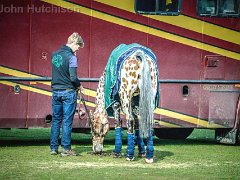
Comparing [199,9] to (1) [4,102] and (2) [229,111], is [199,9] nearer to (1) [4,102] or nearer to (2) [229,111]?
(2) [229,111]

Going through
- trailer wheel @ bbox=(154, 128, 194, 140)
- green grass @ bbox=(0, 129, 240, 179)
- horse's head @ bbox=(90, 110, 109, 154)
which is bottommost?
green grass @ bbox=(0, 129, 240, 179)

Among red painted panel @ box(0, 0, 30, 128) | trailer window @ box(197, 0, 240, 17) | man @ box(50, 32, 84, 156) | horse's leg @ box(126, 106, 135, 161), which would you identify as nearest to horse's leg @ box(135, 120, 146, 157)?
horse's leg @ box(126, 106, 135, 161)

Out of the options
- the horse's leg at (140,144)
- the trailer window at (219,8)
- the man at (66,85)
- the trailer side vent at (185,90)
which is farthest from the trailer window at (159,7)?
the horse's leg at (140,144)

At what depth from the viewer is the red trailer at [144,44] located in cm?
1382

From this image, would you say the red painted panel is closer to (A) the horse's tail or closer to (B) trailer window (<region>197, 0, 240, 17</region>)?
(A) the horse's tail

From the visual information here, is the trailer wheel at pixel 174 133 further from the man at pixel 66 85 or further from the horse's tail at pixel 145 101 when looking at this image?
the horse's tail at pixel 145 101

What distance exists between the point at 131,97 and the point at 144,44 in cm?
248

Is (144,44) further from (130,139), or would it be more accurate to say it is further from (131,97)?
(130,139)

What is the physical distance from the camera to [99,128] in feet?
42.7

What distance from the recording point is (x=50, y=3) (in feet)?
45.6

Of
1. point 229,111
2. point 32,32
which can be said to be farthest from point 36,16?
point 229,111

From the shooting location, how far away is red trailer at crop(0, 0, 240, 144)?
13820mm

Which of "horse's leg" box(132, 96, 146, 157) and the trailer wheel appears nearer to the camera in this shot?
"horse's leg" box(132, 96, 146, 157)

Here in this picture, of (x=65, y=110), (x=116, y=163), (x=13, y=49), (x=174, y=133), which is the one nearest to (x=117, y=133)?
(x=116, y=163)
